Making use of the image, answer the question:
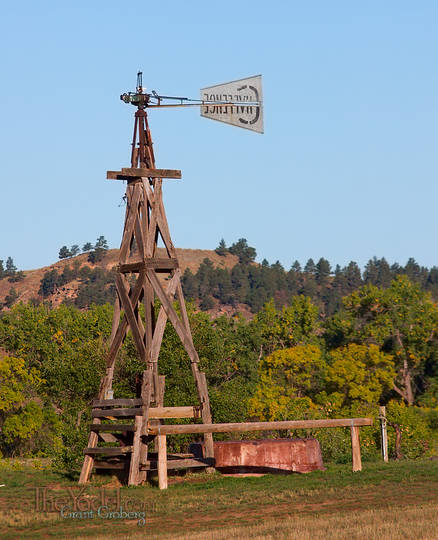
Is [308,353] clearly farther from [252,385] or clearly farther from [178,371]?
[178,371]

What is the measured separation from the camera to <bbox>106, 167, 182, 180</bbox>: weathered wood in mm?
25219

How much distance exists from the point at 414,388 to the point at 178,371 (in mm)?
50728

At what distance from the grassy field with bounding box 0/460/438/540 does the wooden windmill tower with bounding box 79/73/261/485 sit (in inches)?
61.7

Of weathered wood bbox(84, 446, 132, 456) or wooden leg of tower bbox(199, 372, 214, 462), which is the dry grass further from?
wooden leg of tower bbox(199, 372, 214, 462)

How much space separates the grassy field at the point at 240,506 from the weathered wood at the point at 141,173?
8.38 meters

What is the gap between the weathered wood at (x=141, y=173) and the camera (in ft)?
82.7

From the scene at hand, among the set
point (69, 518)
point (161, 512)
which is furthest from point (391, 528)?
point (69, 518)

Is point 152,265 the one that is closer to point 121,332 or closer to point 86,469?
point 121,332

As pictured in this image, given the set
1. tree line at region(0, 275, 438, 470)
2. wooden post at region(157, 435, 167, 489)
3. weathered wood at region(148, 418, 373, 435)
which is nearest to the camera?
weathered wood at region(148, 418, 373, 435)

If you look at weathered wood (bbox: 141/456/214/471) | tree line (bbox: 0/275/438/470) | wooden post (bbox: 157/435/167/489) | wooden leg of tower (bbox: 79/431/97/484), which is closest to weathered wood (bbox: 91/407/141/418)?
wooden leg of tower (bbox: 79/431/97/484)

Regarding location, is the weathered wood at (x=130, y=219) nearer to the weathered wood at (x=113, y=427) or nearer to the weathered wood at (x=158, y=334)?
the weathered wood at (x=158, y=334)

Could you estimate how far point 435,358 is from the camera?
280 feet

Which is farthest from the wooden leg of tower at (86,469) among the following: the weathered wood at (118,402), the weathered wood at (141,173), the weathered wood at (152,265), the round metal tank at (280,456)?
the weathered wood at (141,173)

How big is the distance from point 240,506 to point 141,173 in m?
10.5
